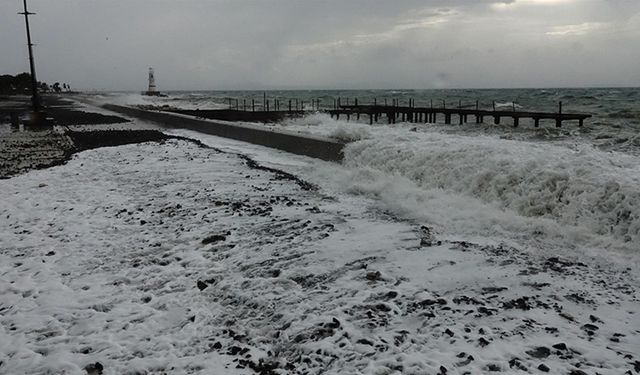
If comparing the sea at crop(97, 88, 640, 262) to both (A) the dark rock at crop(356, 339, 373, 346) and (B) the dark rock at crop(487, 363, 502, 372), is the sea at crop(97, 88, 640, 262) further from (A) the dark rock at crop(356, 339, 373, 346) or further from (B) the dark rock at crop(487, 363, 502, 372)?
(A) the dark rock at crop(356, 339, 373, 346)

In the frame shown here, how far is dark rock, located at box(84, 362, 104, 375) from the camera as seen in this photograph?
124 inches

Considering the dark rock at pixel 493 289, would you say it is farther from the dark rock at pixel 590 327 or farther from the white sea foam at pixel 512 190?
the white sea foam at pixel 512 190

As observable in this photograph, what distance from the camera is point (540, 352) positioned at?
3.14 m

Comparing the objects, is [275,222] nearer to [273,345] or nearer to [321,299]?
[321,299]

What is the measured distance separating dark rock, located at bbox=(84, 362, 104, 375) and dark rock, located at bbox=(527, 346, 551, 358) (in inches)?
107

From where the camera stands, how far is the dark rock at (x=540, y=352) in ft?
10.2

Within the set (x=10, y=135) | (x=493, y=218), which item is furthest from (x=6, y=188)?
(x=10, y=135)

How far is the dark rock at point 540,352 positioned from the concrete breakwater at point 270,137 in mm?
8619

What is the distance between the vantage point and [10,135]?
1858 cm

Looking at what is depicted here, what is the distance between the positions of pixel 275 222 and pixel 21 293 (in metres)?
2.94

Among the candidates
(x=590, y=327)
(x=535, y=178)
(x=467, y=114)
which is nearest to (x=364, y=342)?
(x=590, y=327)

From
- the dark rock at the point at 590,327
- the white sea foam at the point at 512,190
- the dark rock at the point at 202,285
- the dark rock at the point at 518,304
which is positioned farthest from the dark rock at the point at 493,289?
the dark rock at the point at 202,285

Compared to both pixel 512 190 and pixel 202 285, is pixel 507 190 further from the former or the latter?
pixel 202 285

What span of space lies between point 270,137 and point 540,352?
40.5ft
